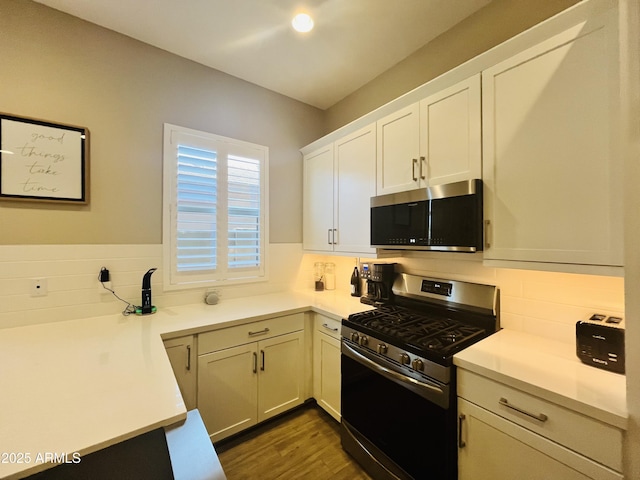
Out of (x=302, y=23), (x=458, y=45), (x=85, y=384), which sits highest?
(x=302, y=23)

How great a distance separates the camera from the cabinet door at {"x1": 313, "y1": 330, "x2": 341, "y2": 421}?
1984 mm

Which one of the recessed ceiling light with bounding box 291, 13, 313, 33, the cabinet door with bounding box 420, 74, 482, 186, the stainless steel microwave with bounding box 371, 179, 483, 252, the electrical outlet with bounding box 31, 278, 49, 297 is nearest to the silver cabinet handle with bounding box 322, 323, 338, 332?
the stainless steel microwave with bounding box 371, 179, 483, 252

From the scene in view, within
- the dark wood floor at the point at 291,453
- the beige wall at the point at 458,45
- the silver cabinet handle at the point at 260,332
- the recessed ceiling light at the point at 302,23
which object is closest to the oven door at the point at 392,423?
the dark wood floor at the point at 291,453

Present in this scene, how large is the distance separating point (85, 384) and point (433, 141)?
209 centimetres

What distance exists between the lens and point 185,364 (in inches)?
66.1

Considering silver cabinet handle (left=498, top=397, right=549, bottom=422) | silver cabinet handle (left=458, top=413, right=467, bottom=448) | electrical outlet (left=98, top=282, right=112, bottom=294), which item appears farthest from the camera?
electrical outlet (left=98, top=282, right=112, bottom=294)

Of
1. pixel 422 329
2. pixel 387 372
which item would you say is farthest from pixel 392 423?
pixel 422 329

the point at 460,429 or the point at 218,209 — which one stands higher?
the point at 218,209

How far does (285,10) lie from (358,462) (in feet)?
9.80

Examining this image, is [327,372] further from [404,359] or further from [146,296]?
[146,296]

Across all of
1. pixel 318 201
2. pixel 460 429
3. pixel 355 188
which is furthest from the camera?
pixel 318 201

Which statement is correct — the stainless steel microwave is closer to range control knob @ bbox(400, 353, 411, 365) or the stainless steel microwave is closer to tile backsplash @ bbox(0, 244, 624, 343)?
tile backsplash @ bbox(0, 244, 624, 343)

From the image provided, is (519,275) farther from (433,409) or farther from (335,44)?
(335,44)

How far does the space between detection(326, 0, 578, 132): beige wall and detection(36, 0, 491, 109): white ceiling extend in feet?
0.20
